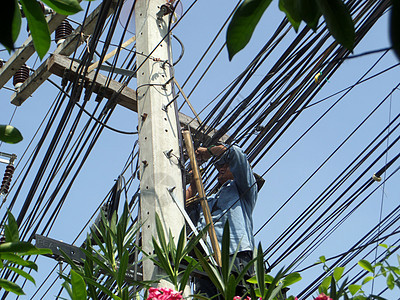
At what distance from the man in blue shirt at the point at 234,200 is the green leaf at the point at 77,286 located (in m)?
1.93

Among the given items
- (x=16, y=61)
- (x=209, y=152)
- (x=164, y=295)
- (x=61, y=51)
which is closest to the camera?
(x=164, y=295)

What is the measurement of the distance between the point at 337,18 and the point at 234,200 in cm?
356

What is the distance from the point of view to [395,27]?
621mm

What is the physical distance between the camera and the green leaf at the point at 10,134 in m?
1.09

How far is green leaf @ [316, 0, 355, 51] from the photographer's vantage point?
76 centimetres

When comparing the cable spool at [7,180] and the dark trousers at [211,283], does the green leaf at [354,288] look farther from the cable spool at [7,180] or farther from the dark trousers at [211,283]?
the cable spool at [7,180]

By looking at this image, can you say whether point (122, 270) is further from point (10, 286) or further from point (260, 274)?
point (10, 286)

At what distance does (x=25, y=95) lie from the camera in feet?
18.9

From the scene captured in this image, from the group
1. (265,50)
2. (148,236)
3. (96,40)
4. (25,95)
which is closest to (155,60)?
(96,40)

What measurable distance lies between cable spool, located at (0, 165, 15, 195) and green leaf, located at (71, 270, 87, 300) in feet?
19.0

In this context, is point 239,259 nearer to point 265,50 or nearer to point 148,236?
point 148,236

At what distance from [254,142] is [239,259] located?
1.12 metres

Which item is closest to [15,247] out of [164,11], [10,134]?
[10,134]

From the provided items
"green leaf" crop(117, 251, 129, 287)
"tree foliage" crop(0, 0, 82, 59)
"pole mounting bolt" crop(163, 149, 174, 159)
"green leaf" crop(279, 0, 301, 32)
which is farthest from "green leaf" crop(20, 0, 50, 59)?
"pole mounting bolt" crop(163, 149, 174, 159)
